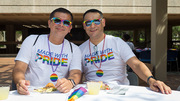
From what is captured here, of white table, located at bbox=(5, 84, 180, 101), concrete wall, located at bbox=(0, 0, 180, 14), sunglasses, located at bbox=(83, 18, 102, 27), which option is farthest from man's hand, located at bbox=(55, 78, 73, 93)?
concrete wall, located at bbox=(0, 0, 180, 14)

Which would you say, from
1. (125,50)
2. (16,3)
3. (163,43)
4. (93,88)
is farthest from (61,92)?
(16,3)

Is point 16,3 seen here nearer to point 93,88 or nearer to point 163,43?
point 163,43

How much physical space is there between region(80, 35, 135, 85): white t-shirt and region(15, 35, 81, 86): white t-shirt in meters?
0.21

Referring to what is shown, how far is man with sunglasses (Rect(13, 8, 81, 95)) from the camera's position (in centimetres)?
189

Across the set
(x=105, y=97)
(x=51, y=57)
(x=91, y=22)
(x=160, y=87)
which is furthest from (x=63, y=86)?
(x=91, y=22)

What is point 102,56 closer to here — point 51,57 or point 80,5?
point 51,57

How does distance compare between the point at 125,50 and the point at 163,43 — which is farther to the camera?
the point at 163,43

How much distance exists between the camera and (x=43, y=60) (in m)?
1.89

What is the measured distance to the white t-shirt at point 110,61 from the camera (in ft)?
6.85

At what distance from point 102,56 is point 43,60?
0.72 m

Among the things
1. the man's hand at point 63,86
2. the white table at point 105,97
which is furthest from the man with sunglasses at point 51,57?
the white table at point 105,97

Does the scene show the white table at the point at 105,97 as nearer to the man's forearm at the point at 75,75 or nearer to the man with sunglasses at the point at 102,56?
the man's forearm at the point at 75,75

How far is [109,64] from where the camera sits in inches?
82.8

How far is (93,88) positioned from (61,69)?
0.72m
